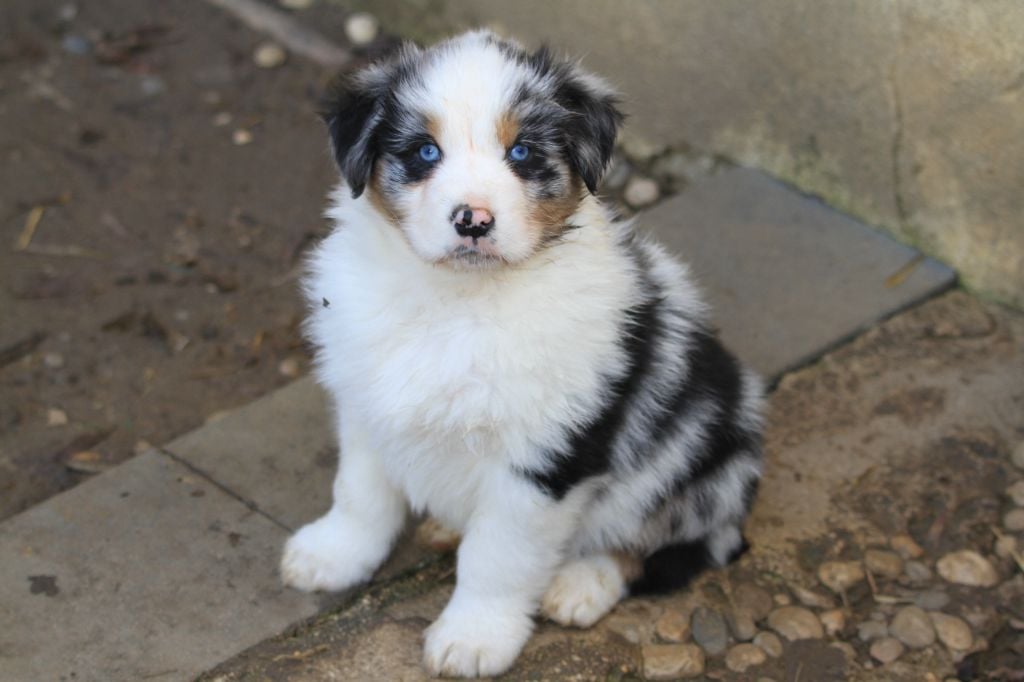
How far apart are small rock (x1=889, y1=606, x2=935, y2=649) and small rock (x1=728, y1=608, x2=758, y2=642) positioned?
0.40 metres

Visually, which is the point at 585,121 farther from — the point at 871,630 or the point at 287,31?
the point at 287,31

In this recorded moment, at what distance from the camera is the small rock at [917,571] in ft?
12.9

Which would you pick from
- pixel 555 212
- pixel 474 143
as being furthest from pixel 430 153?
pixel 555 212

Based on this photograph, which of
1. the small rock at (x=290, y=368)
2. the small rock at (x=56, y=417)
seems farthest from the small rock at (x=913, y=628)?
the small rock at (x=56, y=417)

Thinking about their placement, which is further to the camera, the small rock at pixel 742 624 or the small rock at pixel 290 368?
the small rock at pixel 290 368

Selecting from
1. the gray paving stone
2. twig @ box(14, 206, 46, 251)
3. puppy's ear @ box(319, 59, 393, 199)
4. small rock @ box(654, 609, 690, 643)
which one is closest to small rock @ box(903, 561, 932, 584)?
small rock @ box(654, 609, 690, 643)

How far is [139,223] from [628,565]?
3238 millimetres

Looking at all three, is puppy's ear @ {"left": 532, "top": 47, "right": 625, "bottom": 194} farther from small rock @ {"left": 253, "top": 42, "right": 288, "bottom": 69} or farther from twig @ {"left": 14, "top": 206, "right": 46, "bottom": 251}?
small rock @ {"left": 253, "top": 42, "right": 288, "bottom": 69}

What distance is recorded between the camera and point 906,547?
402 centimetres

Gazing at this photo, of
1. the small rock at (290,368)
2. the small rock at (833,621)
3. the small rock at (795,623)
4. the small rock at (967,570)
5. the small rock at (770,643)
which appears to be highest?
the small rock at (967,570)

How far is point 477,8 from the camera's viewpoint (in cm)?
660

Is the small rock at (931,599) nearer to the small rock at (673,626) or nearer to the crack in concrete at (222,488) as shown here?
the small rock at (673,626)

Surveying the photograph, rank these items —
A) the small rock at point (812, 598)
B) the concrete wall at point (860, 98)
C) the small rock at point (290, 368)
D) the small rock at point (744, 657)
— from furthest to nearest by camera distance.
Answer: the small rock at point (290, 368)
the concrete wall at point (860, 98)
the small rock at point (812, 598)
the small rock at point (744, 657)

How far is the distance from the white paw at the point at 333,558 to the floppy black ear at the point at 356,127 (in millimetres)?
1075
